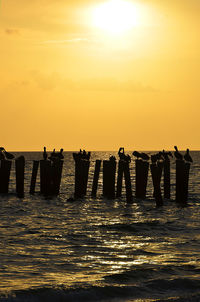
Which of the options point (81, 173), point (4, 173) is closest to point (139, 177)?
point (81, 173)

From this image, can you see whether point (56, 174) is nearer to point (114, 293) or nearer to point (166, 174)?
point (166, 174)

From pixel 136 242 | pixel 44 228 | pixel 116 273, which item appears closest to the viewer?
pixel 116 273

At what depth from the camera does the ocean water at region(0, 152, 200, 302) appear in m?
11.1

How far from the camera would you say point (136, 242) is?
54.7 feet

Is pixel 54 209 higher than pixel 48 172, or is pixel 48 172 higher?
pixel 48 172

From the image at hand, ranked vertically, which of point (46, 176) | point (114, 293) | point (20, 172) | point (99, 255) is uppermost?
point (20, 172)

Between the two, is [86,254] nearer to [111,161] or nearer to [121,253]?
[121,253]

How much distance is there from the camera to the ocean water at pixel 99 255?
1105 cm

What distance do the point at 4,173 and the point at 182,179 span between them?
942cm

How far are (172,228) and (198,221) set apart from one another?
2.16 m

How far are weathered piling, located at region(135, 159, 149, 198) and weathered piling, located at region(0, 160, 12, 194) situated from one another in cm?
665

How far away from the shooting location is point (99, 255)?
1446 centimetres

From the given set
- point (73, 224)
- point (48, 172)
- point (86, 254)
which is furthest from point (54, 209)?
point (86, 254)

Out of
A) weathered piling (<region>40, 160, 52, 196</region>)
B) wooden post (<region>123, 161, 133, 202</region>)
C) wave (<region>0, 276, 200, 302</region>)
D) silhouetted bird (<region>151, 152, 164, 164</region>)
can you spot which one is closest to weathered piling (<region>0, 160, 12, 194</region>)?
weathered piling (<region>40, 160, 52, 196</region>)
